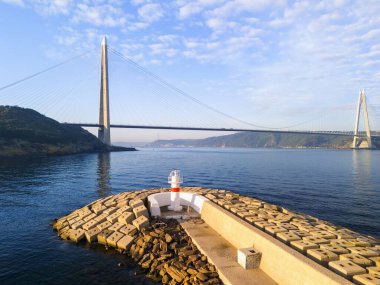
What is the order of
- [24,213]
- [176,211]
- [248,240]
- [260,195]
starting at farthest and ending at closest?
[260,195] → [24,213] → [176,211] → [248,240]

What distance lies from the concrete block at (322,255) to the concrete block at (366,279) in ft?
2.85

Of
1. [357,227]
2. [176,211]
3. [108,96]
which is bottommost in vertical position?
[357,227]

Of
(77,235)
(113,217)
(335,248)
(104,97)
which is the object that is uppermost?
(104,97)

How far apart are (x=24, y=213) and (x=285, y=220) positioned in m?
15.5

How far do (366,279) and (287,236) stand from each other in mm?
2626

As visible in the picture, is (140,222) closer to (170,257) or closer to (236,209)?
(170,257)

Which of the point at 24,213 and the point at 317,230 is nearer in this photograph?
the point at 317,230

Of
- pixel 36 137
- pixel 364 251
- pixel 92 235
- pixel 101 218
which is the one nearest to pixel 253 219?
pixel 364 251

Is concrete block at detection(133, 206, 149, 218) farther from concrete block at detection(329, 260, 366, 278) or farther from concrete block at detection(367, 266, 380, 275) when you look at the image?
concrete block at detection(367, 266, 380, 275)

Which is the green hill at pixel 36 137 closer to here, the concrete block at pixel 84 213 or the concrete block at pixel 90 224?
the concrete block at pixel 84 213

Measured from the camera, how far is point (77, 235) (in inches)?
463

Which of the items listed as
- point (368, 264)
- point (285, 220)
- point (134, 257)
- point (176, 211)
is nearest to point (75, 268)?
point (134, 257)

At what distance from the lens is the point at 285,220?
35.1ft

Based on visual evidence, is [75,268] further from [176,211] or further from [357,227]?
[357,227]
